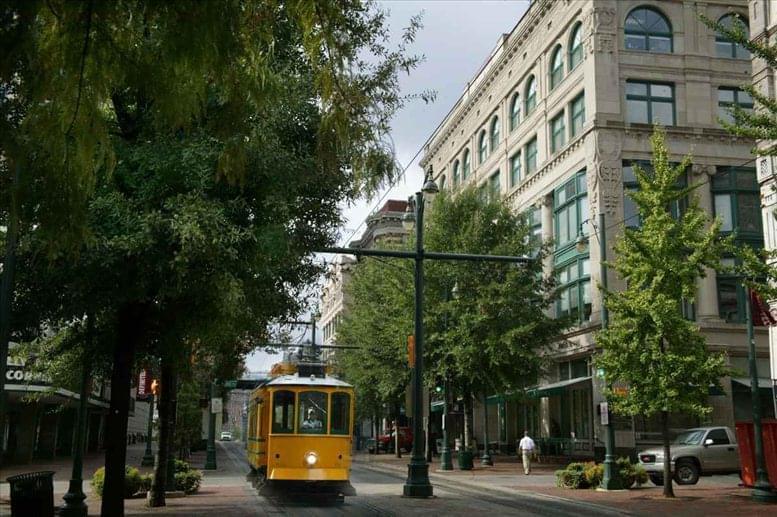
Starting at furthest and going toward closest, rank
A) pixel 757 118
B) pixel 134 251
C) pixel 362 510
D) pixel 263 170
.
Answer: pixel 362 510
pixel 757 118
pixel 263 170
pixel 134 251

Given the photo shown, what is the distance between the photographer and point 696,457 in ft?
85.8

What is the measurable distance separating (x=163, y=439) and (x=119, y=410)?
5.17 metres

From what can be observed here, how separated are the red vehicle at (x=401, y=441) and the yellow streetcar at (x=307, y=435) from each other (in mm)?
36538

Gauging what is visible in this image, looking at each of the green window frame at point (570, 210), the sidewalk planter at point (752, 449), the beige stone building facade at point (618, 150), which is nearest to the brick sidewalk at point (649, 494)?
the sidewalk planter at point (752, 449)

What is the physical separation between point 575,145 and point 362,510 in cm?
2786

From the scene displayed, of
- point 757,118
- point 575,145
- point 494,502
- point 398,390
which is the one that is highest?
point 575,145

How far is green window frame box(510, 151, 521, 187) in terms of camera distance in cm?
4942

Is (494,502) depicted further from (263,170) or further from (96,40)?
(96,40)

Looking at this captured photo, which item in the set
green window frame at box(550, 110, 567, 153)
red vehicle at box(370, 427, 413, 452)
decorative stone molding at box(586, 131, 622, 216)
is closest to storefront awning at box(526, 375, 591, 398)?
decorative stone molding at box(586, 131, 622, 216)

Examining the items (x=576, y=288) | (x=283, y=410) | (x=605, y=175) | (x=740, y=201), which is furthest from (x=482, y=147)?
(x=283, y=410)

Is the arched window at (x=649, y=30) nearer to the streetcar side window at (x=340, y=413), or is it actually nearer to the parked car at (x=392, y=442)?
the streetcar side window at (x=340, y=413)

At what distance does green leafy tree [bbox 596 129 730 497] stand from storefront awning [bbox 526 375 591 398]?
16.9 metres

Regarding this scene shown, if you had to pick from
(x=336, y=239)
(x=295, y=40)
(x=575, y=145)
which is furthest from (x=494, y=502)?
(x=575, y=145)

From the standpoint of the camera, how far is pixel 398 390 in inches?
1789
